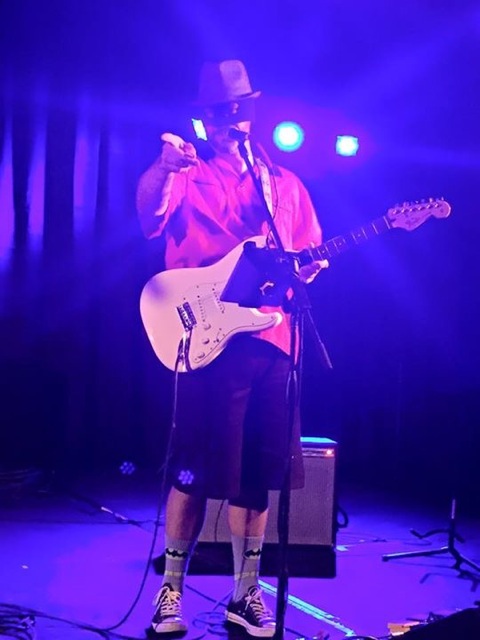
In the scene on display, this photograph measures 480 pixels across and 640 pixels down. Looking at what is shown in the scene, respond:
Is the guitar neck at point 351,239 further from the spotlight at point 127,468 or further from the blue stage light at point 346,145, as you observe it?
the spotlight at point 127,468

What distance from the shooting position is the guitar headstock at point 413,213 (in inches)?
103

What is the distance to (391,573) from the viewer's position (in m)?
3.66

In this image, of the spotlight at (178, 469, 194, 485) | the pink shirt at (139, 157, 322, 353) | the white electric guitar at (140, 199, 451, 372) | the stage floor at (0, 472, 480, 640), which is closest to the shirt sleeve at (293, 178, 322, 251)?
the pink shirt at (139, 157, 322, 353)

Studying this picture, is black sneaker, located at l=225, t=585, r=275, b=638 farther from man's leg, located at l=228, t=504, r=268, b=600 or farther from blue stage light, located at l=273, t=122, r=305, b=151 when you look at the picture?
blue stage light, located at l=273, t=122, r=305, b=151

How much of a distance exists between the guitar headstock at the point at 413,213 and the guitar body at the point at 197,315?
43cm

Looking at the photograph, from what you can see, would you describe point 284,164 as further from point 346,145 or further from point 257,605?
point 257,605

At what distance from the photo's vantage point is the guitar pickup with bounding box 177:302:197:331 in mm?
2730

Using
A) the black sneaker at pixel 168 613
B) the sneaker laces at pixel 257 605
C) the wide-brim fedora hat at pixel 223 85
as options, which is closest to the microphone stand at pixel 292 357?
the wide-brim fedora hat at pixel 223 85

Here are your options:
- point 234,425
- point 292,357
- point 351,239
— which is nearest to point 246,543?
point 234,425

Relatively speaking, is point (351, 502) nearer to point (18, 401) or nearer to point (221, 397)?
point (18, 401)

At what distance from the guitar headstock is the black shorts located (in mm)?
588

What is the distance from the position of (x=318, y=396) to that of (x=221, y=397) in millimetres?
3274

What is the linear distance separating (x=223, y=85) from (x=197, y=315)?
753 millimetres

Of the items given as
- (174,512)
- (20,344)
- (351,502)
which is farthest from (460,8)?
(174,512)
